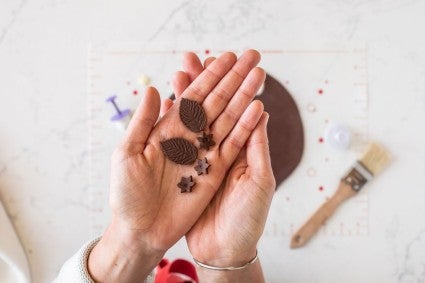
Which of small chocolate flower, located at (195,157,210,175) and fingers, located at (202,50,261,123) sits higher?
fingers, located at (202,50,261,123)

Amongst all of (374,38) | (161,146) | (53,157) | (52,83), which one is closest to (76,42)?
A: (52,83)

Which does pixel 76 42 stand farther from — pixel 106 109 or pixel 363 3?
pixel 363 3

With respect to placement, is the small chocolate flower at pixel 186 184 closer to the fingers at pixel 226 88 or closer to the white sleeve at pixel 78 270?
the fingers at pixel 226 88

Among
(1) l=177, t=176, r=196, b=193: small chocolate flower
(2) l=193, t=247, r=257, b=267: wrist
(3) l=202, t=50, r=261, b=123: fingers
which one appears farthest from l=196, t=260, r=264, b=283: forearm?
(3) l=202, t=50, r=261, b=123: fingers

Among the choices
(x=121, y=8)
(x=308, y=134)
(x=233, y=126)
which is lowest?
(x=308, y=134)

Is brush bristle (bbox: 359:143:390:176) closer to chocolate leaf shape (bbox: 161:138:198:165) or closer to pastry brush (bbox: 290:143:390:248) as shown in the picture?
pastry brush (bbox: 290:143:390:248)

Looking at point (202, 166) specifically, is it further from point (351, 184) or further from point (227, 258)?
point (351, 184)
